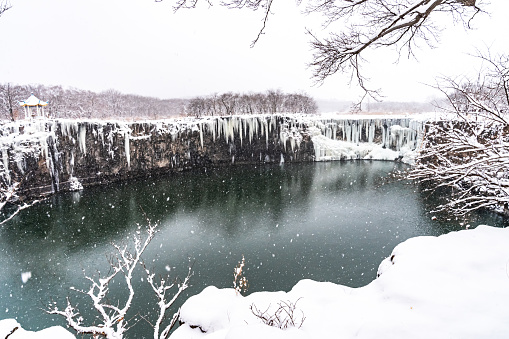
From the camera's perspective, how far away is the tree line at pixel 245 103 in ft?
119

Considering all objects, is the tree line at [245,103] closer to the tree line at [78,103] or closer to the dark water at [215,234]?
the tree line at [78,103]

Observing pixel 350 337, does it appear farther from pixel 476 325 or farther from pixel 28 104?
pixel 28 104

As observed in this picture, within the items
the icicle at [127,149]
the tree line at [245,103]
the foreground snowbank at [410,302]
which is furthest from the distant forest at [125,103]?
the foreground snowbank at [410,302]

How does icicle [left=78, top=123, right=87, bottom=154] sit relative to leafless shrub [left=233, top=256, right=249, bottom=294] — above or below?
above

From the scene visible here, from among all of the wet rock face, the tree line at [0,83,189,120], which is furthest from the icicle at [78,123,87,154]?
the tree line at [0,83,189,120]

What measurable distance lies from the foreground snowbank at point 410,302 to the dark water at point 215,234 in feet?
12.8

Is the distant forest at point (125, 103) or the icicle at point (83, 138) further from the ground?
the distant forest at point (125, 103)

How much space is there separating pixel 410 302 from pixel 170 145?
26.0 meters

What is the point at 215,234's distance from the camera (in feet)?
40.1

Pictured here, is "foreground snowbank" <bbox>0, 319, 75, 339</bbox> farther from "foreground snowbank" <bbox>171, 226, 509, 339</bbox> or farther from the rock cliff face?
the rock cliff face

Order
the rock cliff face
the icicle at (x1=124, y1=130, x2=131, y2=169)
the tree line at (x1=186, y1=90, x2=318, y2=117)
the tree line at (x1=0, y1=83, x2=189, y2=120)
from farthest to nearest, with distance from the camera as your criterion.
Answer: the tree line at (x1=186, y1=90, x2=318, y2=117) < the tree line at (x1=0, y1=83, x2=189, y2=120) < the icicle at (x1=124, y1=130, x2=131, y2=169) < the rock cliff face

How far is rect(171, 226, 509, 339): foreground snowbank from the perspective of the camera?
2.24 meters

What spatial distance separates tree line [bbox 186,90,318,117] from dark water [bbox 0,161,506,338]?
712 inches

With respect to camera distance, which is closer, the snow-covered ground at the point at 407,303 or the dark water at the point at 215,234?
the snow-covered ground at the point at 407,303
